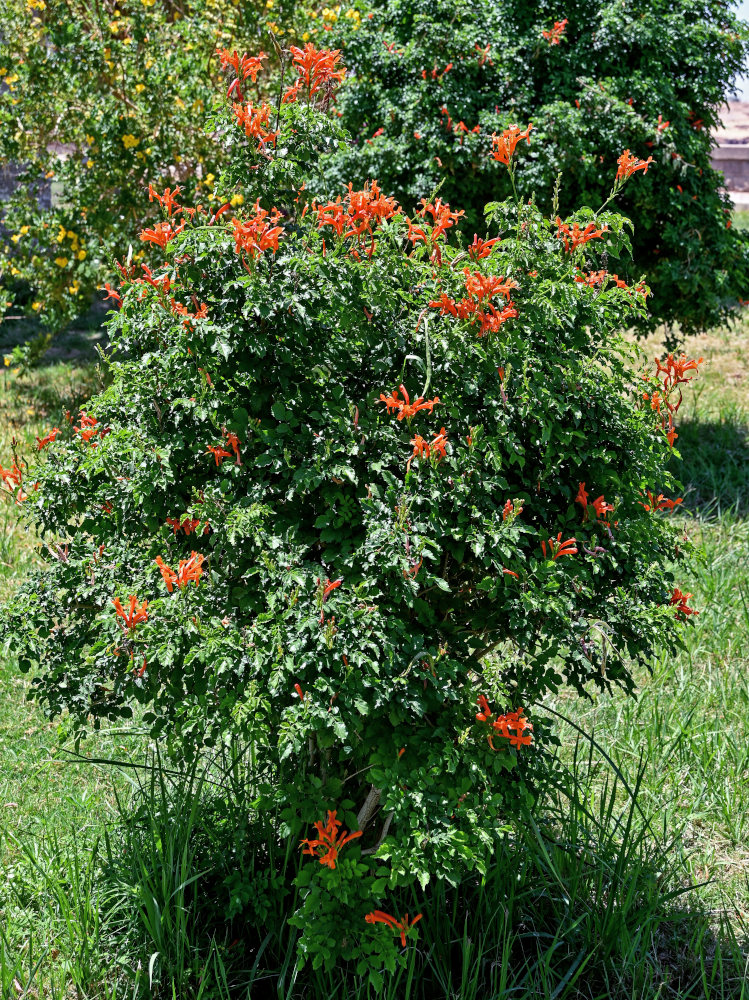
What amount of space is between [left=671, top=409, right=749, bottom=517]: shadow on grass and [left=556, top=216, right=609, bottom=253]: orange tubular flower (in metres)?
2.93

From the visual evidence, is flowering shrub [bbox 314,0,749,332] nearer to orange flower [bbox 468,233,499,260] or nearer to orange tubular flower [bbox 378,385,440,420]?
orange flower [bbox 468,233,499,260]

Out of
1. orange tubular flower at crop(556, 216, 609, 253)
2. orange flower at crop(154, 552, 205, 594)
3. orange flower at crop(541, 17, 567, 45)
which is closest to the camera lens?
orange flower at crop(154, 552, 205, 594)

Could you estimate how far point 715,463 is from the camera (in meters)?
5.85

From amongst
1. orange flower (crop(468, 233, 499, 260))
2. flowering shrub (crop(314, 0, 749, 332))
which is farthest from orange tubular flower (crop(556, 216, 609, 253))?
flowering shrub (crop(314, 0, 749, 332))

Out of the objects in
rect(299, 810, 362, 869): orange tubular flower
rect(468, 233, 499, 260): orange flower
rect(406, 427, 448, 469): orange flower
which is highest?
rect(468, 233, 499, 260): orange flower

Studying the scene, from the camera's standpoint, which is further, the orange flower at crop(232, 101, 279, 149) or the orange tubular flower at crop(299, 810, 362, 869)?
the orange flower at crop(232, 101, 279, 149)

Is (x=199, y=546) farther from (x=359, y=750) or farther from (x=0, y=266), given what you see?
(x=0, y=266)

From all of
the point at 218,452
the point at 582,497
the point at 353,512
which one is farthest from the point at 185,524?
→ the point at 582,497

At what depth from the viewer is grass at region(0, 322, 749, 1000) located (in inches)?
89.4

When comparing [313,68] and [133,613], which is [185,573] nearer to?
[133,613]

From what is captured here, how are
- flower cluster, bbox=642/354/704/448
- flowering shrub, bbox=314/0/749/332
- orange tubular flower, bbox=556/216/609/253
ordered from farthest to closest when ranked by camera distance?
flowering shrub, bbox=314/0/749/332, flower cluster, bbox=642/354/704/448, orange tubular flower, bbox=556/216/609/253

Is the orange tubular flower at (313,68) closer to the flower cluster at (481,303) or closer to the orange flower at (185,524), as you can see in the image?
the flower cluster at (481,303)

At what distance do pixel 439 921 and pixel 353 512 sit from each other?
1068mm

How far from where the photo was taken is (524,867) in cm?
248
